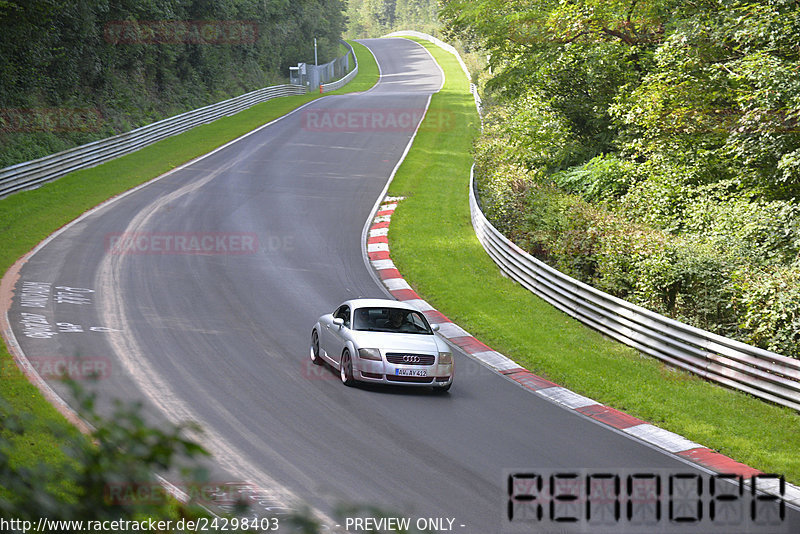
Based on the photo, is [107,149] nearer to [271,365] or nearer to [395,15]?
[271,365]

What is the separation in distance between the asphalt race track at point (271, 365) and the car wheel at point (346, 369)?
0.16 metres

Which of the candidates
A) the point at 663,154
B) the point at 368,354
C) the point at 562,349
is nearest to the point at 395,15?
the point at 663,154

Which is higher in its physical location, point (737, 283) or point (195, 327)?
point (737, 283)

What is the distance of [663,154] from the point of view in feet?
78.0

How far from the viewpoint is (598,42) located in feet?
90.8

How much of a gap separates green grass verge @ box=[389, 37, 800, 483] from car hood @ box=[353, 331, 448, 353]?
253cm

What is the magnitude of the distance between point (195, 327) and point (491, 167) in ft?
60.4

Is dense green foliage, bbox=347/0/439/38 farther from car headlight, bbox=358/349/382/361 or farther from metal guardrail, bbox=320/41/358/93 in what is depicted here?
car headlight, bbox=358/349/382/361

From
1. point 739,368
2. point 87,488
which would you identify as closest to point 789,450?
point 739,368

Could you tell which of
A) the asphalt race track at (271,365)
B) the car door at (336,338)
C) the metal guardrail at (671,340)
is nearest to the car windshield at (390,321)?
the car door at (336,338)

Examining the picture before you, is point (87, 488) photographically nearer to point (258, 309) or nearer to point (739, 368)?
point (739, 368)

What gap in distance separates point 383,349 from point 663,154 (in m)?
14.6

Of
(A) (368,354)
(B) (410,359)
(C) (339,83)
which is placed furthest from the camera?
(C) (339,83)

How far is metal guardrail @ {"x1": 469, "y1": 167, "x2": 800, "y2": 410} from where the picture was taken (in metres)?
13.0
